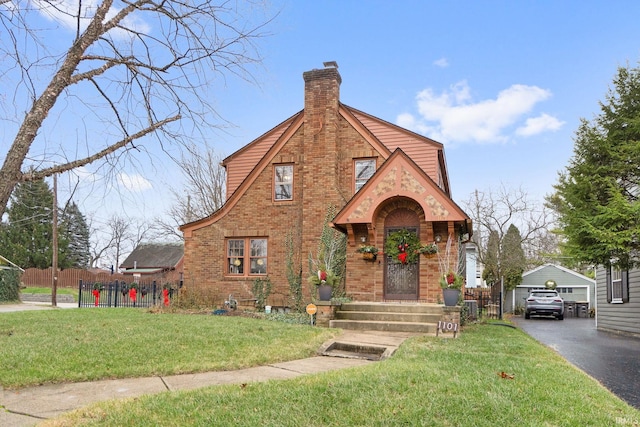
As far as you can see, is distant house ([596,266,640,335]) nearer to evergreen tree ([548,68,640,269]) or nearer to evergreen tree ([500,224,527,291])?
evergreen tree ([548,68,640,269])

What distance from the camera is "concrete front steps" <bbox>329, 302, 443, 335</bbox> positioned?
12.0 meters

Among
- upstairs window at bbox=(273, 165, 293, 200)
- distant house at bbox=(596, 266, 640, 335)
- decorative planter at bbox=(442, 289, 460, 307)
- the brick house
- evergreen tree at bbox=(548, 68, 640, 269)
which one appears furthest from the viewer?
upstairs window at bbox=(273, 165, 293, 200)

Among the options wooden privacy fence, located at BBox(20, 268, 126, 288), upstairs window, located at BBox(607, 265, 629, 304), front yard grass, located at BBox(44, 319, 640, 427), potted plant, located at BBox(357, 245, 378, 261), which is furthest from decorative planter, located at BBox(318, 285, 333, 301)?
wooden privacy fence, located at BBox(20, 268, 126, 288)

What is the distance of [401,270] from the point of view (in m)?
14.8

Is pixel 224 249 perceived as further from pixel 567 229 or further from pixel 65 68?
pixel 65 68

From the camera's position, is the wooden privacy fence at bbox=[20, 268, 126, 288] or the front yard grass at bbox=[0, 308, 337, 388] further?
the wooden privacy fence at bbox=[20, 268, 126, 288]

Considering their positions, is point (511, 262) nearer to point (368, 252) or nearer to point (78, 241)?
point (368, 252)

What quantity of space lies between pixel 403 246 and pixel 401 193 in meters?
1.61

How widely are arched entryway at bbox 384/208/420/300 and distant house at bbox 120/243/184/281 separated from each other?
125ft

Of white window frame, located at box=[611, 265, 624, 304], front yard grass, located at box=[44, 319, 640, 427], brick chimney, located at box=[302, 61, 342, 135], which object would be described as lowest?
front yard grass, located at box=[44, 319, 640, 427]

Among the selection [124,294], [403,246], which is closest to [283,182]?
[403,246]

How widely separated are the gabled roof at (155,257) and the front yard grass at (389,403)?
46.5 metres

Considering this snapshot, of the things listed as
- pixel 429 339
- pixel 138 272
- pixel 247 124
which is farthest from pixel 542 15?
pixel 138 272

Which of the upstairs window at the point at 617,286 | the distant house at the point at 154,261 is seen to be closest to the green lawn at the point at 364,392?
the upstairs window at the point at 617,286
